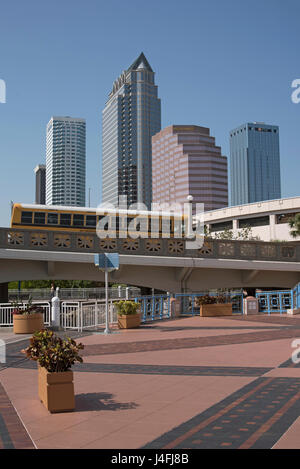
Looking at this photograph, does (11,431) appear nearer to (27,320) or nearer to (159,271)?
(27,320)

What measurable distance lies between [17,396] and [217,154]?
7303 inches

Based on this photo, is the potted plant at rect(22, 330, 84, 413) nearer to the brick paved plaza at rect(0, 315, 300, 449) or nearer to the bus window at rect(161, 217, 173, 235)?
the brick paved plaza at rect(0, 315, 300, 449)

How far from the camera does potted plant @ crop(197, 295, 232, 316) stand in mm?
25422

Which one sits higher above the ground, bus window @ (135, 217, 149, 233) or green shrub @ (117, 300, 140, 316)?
bus window @ (135, 217, 149, 233)

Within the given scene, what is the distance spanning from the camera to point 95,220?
31938 mm

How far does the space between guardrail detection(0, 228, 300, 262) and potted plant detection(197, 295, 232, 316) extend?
2.87m

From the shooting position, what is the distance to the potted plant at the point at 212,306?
2542 cm

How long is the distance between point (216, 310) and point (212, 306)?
1.21 ft

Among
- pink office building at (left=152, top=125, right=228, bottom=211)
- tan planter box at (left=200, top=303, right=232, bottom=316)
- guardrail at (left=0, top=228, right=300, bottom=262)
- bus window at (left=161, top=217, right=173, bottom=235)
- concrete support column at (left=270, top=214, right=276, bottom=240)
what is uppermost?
pink office building at (left=152, top=125, right=228, bottom=211)

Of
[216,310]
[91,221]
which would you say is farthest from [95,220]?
[216,310]

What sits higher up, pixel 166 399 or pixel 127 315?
pixel 127 315

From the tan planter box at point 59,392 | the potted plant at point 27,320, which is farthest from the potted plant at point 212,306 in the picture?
the tan planter box at point 59,392

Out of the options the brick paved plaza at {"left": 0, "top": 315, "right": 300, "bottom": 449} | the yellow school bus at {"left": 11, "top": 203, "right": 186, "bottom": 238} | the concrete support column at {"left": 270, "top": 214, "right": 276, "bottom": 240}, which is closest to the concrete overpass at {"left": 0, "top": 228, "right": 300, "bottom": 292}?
the yellow school bus at {"left": 11, "top": 203, "right": 186, "bottom": 238}

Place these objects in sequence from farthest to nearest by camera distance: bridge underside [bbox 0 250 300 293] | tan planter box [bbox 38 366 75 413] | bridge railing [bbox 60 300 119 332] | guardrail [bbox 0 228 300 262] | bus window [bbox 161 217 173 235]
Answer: bus window [bbox 161 217 173 235] → bridge underside [bbox 0 250 300 293] → guardrail [bbox 0 228 300 262] → bridge railing [bbox 60 300 119 332] → tan planter box [bbox 38 366 75 413]
